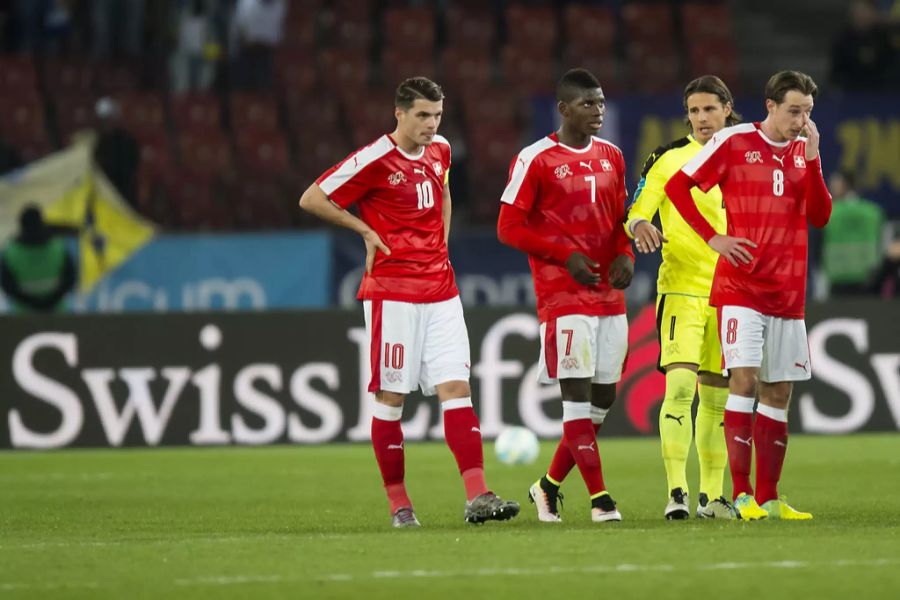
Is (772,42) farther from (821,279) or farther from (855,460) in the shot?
(855,460)

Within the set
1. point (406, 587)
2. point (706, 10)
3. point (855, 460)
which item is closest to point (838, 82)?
point (706, 10)

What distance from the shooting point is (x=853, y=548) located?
22.9 feet

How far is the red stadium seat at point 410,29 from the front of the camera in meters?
22.1

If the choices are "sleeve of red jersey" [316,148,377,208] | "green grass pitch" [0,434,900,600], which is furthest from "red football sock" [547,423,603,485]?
"sleeve of red jersey" [316,148,377,208]

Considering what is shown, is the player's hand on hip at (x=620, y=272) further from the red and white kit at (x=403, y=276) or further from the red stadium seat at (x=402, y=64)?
the red stadium seat at (x=402, y=64)

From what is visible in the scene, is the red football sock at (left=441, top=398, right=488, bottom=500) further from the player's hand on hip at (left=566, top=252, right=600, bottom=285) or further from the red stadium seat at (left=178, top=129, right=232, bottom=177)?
the red stadium seat at (left=178, top=129, right=232, bottom=177)

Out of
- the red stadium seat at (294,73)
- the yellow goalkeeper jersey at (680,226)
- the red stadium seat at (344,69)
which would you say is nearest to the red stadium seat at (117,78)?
the red stadium seat at (294,73)

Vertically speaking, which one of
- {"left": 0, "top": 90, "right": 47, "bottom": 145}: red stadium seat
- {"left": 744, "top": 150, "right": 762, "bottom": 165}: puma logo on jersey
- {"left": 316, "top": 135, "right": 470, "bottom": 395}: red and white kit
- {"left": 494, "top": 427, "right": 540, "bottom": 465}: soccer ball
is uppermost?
{"left": 0, "top": 90, "right": 47, "bottom": 145}: red stadium seat

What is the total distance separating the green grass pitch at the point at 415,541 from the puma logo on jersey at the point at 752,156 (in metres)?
1.71

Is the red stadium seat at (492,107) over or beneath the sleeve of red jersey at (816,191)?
over

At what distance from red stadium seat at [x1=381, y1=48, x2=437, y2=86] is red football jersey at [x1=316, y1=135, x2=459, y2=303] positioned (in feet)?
43.5

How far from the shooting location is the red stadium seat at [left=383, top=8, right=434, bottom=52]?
2212 cm

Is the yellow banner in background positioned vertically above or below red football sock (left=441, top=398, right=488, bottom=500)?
above

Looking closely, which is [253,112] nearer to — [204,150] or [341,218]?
[204,150]
